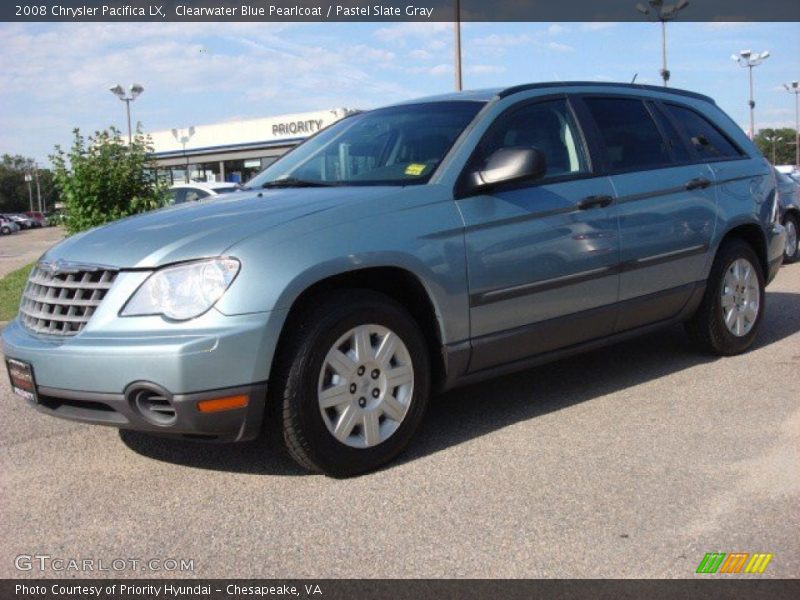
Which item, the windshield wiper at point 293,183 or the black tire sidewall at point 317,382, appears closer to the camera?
the black tire sidewall at point 317,382

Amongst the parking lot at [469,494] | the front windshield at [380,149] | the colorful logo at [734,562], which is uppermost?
the front windshield at [380,149]

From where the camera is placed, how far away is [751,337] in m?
6.02

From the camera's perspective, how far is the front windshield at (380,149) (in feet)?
14.4

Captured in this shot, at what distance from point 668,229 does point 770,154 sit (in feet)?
392

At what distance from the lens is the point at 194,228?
372 cm

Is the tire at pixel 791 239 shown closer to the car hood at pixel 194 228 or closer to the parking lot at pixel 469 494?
the parking lot at pixel 469 494

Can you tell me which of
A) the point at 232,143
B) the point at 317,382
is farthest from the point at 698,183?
the point at 232,143

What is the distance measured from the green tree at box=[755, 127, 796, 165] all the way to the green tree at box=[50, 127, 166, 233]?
115195 mm

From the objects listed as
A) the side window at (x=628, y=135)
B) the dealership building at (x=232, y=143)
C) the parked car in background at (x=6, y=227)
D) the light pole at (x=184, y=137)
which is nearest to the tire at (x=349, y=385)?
the side window at (x=628, y=135)

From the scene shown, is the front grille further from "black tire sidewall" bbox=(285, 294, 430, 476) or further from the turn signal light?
"black tire sidewall" bbox=(285, 294, 430, 476)

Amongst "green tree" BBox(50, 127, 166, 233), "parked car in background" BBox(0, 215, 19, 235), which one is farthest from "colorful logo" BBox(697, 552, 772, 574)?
"parked car in background" BBox(0, 215, 19, 235)

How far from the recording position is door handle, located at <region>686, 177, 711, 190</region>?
213 inches

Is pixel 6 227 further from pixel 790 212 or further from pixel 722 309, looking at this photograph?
pixel 722 309

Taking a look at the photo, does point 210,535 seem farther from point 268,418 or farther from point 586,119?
point 586,119
